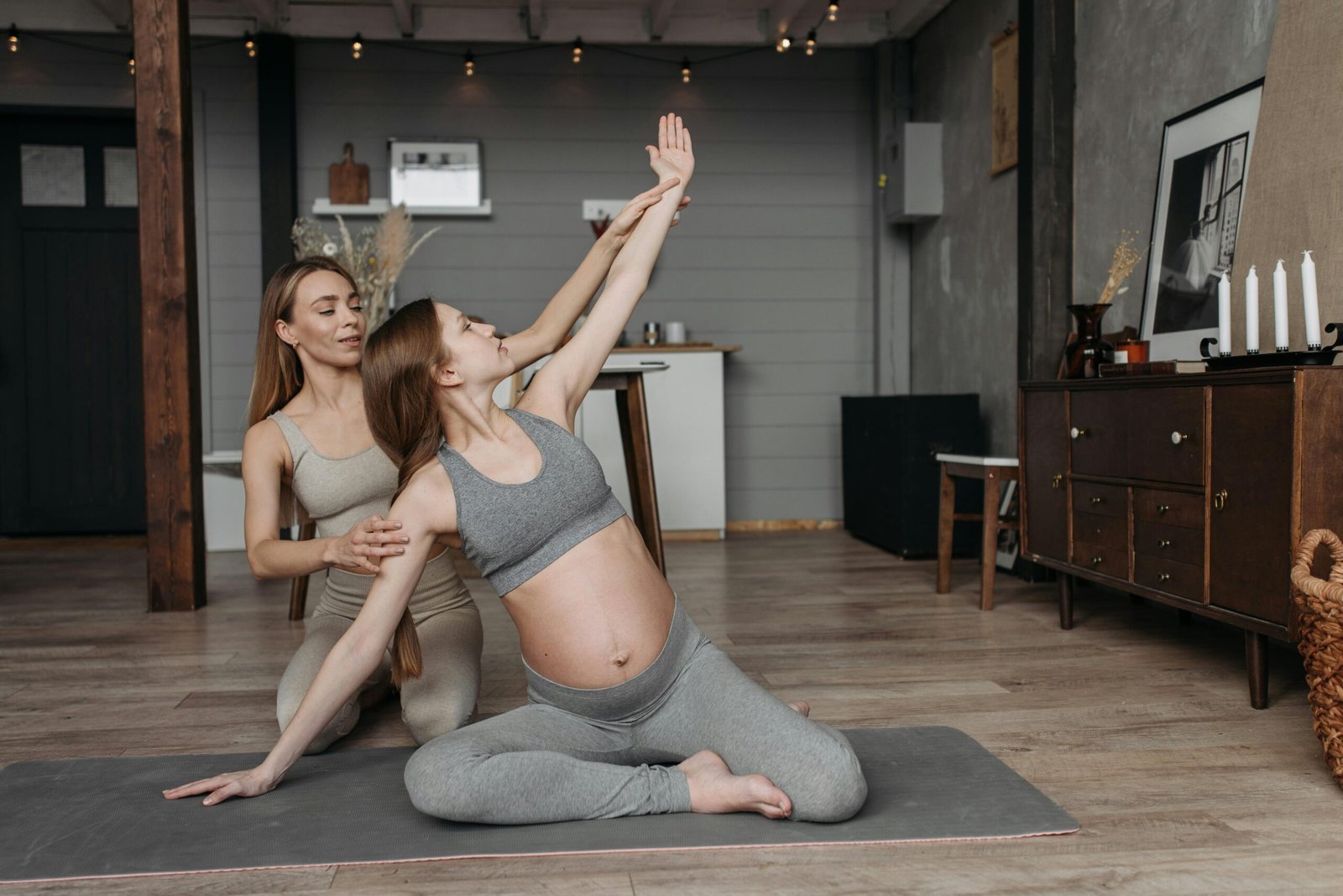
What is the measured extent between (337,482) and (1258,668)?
2160 millimetres

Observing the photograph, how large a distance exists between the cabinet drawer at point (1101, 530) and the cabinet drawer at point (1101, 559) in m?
0.01

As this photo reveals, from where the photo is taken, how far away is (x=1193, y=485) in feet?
8.79

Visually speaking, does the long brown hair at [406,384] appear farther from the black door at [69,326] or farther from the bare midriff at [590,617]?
the black door at [69,326]

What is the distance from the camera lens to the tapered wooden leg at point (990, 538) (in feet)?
12.3

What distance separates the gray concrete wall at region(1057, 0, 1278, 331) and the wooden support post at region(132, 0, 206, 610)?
340 cm

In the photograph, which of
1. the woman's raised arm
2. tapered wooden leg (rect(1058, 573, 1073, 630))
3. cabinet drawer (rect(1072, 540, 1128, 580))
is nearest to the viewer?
the woman's raised arm

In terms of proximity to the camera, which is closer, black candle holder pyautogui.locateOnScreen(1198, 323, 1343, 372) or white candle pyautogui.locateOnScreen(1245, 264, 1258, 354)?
black candle holder pyautogui.locateOnScreen(1198, 323, 1343, 372)

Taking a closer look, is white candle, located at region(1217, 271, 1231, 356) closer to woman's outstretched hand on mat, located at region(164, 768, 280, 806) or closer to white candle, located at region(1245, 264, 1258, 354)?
white candle, located at region(1245, 264, 1258, 354)

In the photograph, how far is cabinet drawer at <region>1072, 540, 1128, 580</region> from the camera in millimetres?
3033

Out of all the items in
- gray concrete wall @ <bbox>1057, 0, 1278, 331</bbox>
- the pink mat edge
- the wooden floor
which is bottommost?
the wooden floor

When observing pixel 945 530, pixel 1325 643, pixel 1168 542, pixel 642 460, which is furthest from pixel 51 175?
pixel 1325 643

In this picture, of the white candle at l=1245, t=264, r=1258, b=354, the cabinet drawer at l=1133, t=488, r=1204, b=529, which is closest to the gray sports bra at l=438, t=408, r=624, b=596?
the cabinet drawer at l=1133, t=488, r=1204, b=529

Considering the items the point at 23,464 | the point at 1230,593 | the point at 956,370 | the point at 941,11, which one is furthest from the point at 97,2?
the point at 1230,593

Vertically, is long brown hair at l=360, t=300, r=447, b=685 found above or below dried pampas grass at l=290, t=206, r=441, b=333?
below
